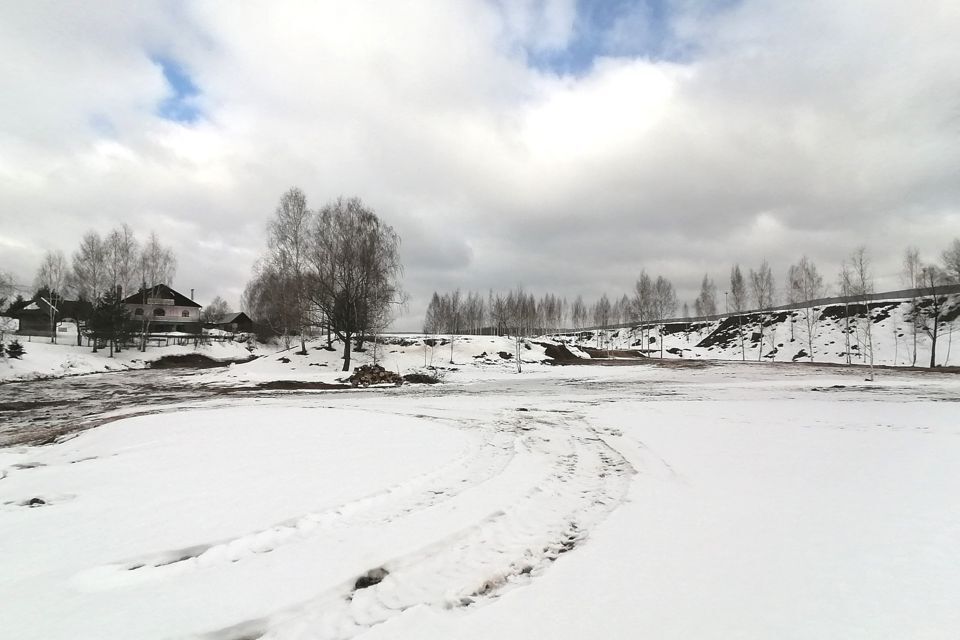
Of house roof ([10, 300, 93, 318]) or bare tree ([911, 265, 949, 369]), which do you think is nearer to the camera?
bare tree ([911, 265, 949, 369])

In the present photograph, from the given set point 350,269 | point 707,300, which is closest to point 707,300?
point 707,300

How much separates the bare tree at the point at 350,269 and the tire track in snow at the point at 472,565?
84.6 feet

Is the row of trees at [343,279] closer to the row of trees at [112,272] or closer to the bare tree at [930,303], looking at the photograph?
the row of trees at [112,272]

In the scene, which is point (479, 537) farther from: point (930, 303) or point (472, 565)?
point (930, 303)

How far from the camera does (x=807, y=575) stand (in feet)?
10.7

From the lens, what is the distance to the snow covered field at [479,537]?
276 cm

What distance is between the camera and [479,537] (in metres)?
4.07

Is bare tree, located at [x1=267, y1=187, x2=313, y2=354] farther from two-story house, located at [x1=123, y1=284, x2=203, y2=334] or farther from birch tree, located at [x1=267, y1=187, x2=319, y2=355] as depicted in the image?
two-story house, located at [x1=123, y1=284, x2=203, y2=334]

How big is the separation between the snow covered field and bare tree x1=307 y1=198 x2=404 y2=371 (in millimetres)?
21443

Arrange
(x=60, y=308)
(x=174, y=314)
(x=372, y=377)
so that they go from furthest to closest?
(x=174, y=314)
(x=60, y=308)
(x=372, y=377)

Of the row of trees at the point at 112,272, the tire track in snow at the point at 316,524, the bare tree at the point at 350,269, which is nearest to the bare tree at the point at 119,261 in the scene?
the row of trees at the point at 112,272

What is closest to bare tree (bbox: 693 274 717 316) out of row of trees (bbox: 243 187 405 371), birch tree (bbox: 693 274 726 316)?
birch tree (bbox: 693 274 726 316)

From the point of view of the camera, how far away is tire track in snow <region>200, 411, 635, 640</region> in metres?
2.73

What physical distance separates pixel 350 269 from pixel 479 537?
2760 cm
